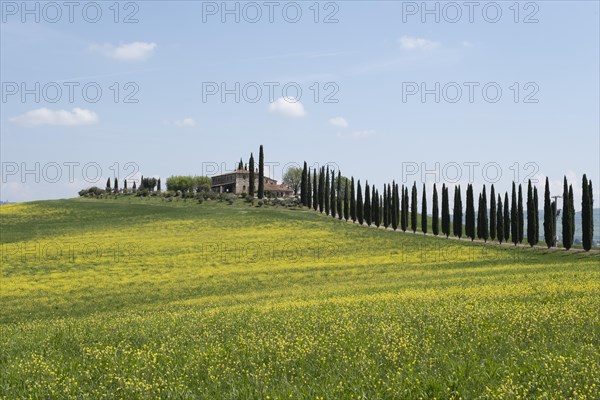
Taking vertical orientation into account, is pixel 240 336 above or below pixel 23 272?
above

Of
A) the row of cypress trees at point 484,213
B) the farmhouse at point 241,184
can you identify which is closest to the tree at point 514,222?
the row of cypress trees at point 484,213

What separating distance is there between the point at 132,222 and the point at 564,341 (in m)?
81.7

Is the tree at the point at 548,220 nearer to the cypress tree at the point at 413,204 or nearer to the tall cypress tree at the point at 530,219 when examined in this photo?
the tall cypress tree at the point at 530,219

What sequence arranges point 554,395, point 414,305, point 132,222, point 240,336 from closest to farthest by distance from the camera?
point 554,395 < point 240,336 < point 414,305 < point 132,222

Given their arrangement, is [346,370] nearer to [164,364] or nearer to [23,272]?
[164,364]

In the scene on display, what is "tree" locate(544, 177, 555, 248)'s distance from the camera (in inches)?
2673

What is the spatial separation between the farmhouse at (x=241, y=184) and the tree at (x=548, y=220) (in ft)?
305

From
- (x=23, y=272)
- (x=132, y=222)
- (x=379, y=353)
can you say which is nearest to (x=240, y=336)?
(x=379, y=353)

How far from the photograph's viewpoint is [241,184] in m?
162

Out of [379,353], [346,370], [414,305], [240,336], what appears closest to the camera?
[346,370]

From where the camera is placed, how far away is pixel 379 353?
11.2m

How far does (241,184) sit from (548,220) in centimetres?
10556

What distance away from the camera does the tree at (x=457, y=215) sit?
269 ft

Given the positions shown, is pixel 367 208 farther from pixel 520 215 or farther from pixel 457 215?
pixel 520 215
